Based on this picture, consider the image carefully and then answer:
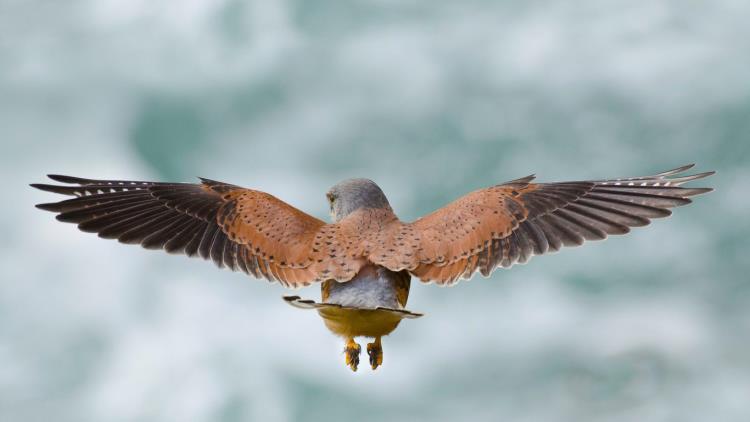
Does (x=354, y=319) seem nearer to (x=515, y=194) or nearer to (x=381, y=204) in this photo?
(x=381, y=204)

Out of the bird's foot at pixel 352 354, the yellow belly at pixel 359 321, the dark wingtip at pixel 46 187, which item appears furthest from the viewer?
the dark wingtip at pixel 46 187

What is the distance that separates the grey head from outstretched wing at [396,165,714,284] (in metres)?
0.39

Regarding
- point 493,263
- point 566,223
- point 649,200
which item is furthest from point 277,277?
point 649,200

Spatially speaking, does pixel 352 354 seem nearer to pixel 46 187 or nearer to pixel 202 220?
pixel 202 220

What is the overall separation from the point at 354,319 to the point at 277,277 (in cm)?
89

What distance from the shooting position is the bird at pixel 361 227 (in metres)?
7.23

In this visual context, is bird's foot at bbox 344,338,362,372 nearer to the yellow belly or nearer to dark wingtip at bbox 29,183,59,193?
the yellow belly

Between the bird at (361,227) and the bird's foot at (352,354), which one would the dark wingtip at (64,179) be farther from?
the bird's foot at (352,354)

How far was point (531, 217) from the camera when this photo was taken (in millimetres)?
8141

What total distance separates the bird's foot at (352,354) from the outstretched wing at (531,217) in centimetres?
91

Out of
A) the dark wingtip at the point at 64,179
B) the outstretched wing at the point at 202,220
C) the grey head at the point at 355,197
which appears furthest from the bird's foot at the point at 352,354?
the dark wingtip at the point at 64,179

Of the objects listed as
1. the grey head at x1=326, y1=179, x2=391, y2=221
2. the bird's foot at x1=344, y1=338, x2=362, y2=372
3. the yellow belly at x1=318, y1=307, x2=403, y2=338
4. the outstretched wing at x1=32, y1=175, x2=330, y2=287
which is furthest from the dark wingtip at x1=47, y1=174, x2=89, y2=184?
the bird's foot at x1=344, y1=338, x2=362, y2=372

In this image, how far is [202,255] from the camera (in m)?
7.95

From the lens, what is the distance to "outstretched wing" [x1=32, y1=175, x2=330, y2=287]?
7.71m
